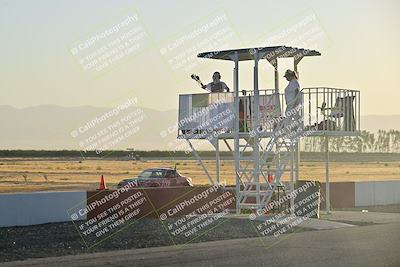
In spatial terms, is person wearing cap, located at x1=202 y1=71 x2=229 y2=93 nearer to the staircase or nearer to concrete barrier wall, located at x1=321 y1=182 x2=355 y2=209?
the staircase

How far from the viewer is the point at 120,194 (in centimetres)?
2158

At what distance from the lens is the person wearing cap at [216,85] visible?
83.8 feet

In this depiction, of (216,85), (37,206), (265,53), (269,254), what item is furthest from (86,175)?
(269,254)

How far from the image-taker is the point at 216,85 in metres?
25.6

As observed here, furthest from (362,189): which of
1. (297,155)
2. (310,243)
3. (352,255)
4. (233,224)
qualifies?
(352,255)

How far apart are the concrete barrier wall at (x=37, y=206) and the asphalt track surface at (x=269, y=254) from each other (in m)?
3.96

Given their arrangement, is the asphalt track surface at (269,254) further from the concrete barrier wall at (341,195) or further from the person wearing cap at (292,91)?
the concrete barrier wall at (341,195)

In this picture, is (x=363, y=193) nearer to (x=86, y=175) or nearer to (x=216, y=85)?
(x=216, y=85)

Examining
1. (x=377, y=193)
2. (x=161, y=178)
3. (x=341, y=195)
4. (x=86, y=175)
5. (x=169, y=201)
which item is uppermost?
(x=169, y=201)

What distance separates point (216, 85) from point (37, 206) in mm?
7848

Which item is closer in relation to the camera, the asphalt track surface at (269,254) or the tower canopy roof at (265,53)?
the asphalt track surface at (269,254)

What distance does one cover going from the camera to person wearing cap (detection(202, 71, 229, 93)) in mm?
25547

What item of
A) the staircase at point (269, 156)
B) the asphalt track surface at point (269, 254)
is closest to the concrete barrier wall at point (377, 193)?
the staircase at point (269, 156)

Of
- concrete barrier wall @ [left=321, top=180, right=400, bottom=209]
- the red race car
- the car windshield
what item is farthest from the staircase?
the car windshield
